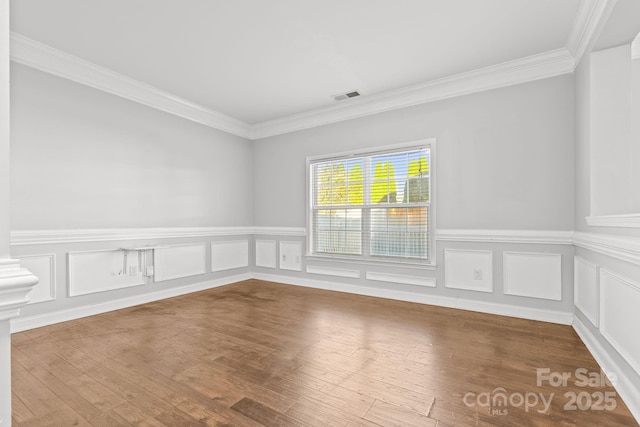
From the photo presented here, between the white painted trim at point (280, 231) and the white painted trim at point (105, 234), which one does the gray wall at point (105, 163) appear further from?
the white painted trim at point (280, 231)

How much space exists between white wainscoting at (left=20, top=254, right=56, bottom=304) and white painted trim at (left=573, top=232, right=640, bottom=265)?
188 inches

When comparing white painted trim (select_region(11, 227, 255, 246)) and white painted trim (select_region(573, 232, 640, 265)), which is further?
white painted trim (select_region(11, 227, 255, 246))

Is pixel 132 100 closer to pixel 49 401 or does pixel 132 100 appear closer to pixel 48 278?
pixel 48 278

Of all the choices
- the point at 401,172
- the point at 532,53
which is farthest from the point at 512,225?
the point at 532,53

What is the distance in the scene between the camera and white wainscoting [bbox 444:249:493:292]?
145 inches

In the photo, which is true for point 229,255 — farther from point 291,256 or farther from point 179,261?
point 291,256

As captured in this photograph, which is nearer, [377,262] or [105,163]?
[105,163]

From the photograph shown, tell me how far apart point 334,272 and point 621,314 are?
3.26m

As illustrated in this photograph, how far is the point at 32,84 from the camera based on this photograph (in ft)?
10.5

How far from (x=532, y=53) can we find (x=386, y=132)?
1763 millimetres

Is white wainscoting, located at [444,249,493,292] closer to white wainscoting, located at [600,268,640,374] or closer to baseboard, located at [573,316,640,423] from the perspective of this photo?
baseboard, located at [573,316,640,423]

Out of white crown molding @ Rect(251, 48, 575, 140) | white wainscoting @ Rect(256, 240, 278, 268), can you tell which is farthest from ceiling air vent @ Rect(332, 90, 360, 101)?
white wainscoting @ Rect(256, 240, 278, 268)

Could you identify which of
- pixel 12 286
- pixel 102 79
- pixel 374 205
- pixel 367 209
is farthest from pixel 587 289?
pixel 102 79

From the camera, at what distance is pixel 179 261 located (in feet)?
14.9
